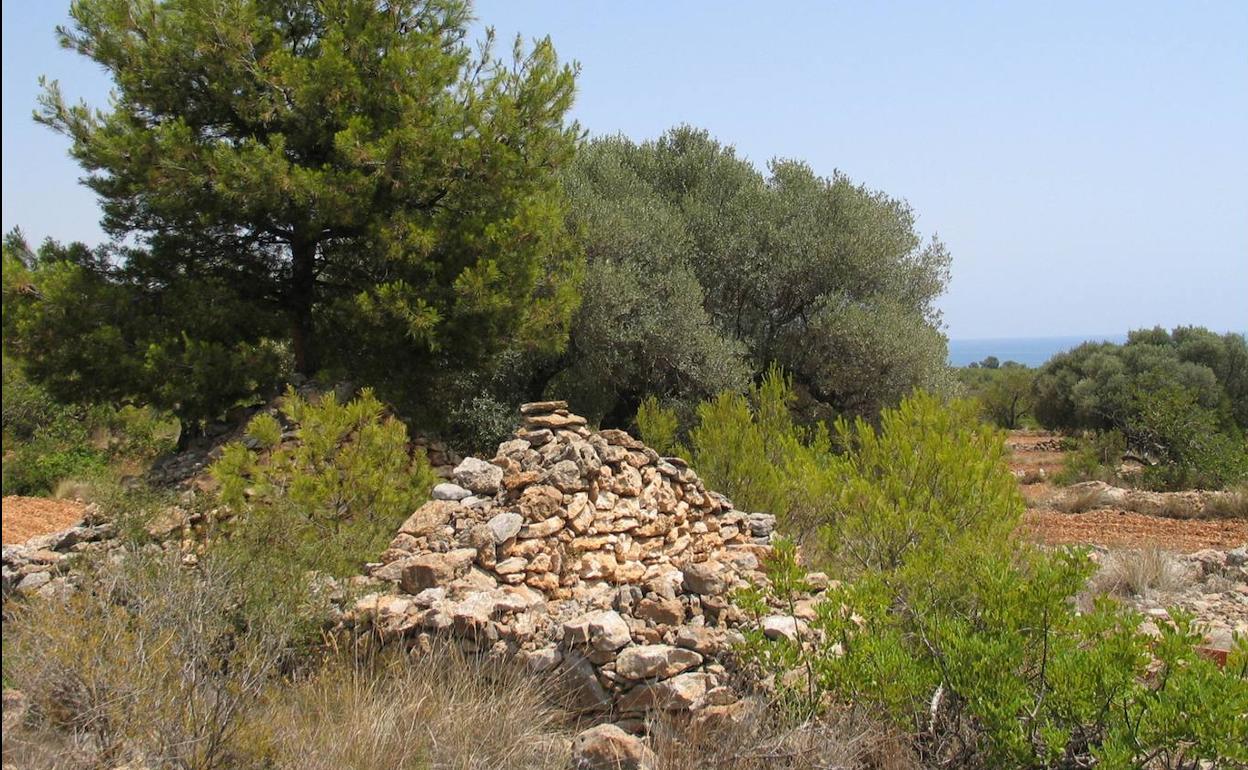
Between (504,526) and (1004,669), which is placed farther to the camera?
(504,526)

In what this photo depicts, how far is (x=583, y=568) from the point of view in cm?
617

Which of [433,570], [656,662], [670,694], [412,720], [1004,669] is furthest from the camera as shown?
[433,570]

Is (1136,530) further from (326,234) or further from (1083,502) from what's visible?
(326,234)

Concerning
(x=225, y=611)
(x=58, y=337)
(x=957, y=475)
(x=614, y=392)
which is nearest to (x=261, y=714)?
(x=225, y=611)

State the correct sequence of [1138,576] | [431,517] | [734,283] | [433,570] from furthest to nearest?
1. [734,283]
2. [1138,576]
3. [431,517]
4. [433,570]

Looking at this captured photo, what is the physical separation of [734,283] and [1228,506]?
6.86 meters

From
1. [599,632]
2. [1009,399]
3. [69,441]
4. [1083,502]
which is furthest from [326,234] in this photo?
[1009,399]

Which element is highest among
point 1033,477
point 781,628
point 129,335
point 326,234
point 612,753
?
point 326,234

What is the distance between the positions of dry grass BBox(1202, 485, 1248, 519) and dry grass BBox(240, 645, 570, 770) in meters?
11.1

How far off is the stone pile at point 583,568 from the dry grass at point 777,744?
212 millimetres

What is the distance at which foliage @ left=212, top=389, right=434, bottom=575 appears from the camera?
6168 millimetres

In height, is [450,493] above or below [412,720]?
above

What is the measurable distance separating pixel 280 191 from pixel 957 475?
651 cm

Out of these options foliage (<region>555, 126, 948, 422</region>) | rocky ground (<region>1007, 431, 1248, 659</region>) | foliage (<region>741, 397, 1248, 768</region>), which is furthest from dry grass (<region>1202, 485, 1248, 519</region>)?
foliage (<region>741, 397, 1248, 768</region>)
